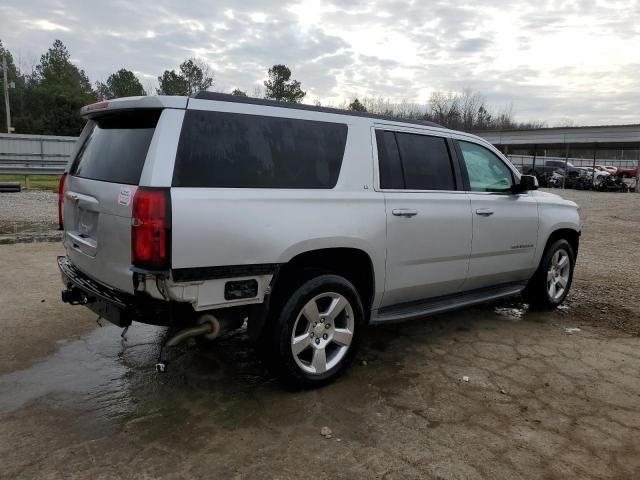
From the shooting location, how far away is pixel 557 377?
4.02 m

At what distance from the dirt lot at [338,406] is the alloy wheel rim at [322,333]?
215 mm

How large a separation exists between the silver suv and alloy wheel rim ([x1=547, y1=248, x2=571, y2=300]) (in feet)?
4.54

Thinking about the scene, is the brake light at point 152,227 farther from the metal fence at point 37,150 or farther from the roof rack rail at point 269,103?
the metal fence at point 37,150

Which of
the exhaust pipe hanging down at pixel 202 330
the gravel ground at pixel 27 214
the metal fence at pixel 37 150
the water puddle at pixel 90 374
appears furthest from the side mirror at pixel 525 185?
the metal fence at pixel 37 150

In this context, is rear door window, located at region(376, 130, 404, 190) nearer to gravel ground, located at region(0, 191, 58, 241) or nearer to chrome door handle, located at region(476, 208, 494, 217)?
chrome door handle, located at region(476, 208, 494, 217)

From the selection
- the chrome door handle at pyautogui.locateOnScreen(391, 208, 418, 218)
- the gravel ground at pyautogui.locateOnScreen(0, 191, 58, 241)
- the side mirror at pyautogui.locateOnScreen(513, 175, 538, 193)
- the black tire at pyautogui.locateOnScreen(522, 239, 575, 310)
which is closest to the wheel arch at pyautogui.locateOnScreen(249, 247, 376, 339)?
the chrome door handle at pyautogui.locateOnScreen(391, 208, 418, 218)

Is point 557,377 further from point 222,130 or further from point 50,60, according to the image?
point 50,60

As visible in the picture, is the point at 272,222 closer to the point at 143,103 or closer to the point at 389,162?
the point at 143,103

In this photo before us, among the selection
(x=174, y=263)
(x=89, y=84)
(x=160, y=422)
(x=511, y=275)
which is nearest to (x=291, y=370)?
(x=160, y=422)

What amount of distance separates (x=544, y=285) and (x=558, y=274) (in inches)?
14.4

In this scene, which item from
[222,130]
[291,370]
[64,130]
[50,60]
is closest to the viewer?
[222,130]

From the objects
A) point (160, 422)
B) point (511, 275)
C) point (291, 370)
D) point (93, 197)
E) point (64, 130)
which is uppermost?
point (64, 130)

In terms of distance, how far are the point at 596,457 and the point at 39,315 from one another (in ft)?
16.3

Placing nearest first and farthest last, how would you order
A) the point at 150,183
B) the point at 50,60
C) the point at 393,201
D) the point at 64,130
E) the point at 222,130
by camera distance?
the point at 150,183
the point at 222,130
the point at 393,201
the point at 64,130
the point at 50,60
